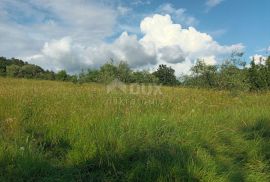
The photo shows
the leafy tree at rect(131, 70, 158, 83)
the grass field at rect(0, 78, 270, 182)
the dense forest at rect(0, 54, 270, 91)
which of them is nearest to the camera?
the grass field at rect(0, 78, 270, 182)

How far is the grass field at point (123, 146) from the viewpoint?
4.18 m

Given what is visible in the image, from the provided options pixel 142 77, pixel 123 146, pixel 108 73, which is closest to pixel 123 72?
pixel 108 73

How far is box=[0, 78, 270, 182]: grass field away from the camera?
4176 millimetres

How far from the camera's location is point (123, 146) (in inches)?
183

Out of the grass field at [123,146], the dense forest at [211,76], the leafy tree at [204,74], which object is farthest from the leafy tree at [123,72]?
the grass field at [123,146]

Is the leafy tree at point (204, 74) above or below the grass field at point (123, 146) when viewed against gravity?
above

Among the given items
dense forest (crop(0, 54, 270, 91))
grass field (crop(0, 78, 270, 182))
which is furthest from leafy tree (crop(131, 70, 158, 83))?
grass field (crop(0, 78, 270, 182))

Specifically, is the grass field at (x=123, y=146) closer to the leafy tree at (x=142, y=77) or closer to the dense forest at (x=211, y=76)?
the dense forest at (x=211, y=76)

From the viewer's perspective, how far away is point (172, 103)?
8.83m

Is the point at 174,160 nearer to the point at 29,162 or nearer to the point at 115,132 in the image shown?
the point at 115,132

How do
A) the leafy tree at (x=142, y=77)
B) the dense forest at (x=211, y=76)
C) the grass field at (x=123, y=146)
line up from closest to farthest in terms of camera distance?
the grass field at (x=123, y=146) → the dense forest at (x=211, y=76) → the leafy tree at (x=142, y=77)

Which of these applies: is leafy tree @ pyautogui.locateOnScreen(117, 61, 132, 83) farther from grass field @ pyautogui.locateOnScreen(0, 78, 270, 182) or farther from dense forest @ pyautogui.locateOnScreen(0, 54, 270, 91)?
grass field @ pyautogui.locateOnScreen(0, 78, 270, 182)

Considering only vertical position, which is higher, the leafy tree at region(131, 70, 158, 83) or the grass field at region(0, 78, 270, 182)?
the leafy tree at region(131, 70, 158, 83)

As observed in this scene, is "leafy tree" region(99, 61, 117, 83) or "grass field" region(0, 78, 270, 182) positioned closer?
"grass field" region(0, 78, 270, 182)
